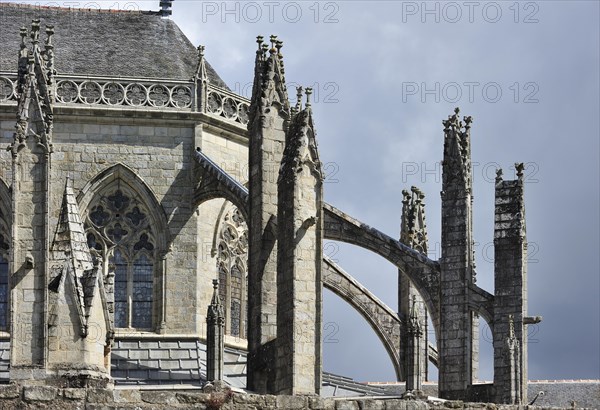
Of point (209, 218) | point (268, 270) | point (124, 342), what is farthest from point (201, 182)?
point (268, 270)

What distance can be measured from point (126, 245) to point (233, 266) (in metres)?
2.51

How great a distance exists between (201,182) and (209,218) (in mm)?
1008

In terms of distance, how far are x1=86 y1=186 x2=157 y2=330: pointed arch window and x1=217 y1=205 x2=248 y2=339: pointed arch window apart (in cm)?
162

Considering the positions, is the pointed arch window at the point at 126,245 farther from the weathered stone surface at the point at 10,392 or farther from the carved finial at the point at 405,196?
the weathered stone surface at the point at 10,392

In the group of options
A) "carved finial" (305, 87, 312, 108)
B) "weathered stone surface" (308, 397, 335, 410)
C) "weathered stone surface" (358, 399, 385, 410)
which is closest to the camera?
"weathered stone surface" (308, 397, 335, 410)

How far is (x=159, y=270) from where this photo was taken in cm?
4462

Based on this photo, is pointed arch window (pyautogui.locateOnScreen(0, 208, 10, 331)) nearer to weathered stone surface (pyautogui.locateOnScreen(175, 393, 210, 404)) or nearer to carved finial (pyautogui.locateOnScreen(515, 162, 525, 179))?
carved finial (pyautogui.locateOnScreen(515, 162, 525, 179))

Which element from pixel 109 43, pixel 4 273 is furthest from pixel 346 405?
pixel 109 43

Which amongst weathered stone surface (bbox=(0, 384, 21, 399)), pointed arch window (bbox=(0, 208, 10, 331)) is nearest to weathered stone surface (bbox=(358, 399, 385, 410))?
weathered stone surface (bbox=(0, 384, 21, 399))

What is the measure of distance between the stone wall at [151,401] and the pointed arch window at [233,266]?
970 inches

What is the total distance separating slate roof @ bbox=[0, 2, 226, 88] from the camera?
46344 millimetres

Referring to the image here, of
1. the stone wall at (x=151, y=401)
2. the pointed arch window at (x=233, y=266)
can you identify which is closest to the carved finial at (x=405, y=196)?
the pointed arch window at (x=233, y=266)

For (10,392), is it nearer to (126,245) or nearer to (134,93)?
(126,245)

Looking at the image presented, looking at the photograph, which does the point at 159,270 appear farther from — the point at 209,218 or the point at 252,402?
the point at 252,402
